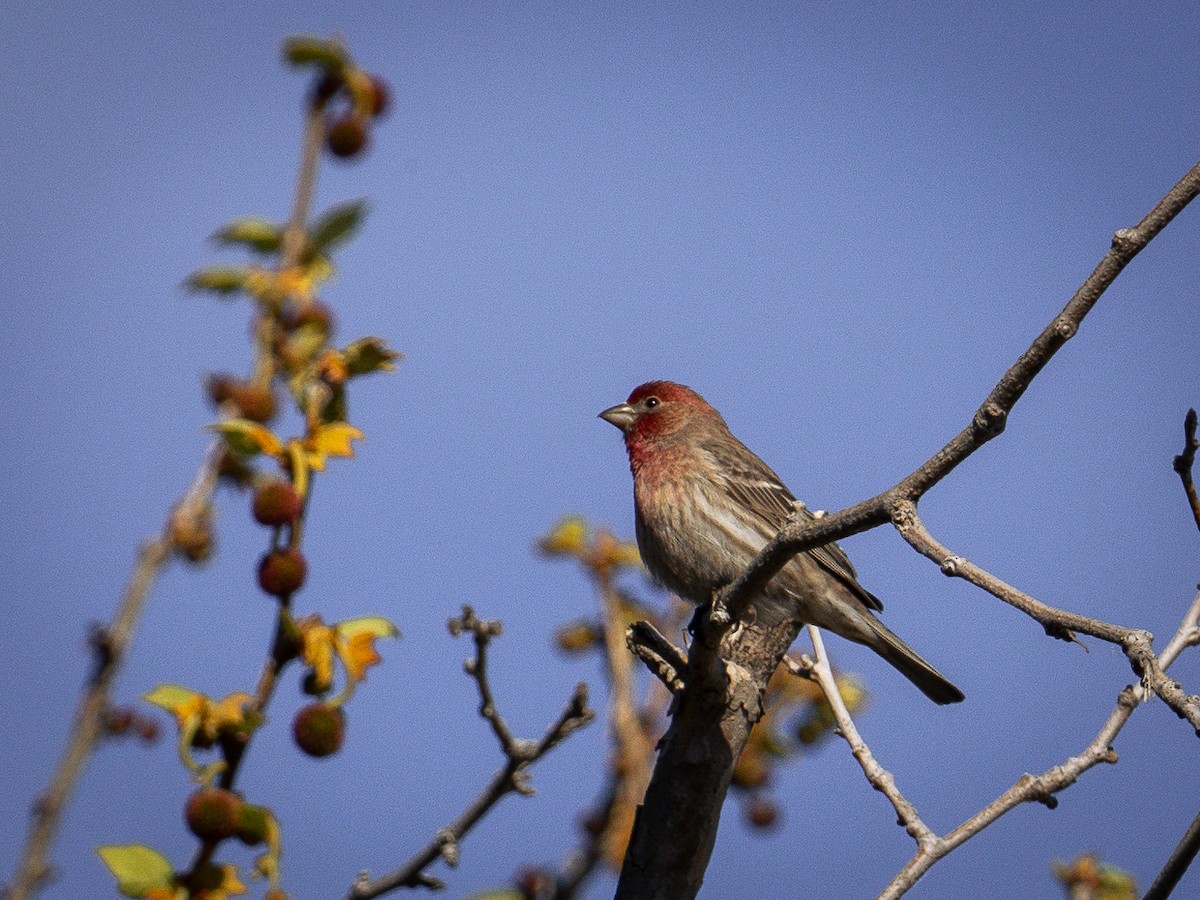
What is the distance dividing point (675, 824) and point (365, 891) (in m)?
2.17

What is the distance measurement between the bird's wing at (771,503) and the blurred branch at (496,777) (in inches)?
166

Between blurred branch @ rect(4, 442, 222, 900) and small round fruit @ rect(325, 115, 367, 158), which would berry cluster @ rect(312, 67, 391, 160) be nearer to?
small round fruit @ rect(325, 115, 367, 158)

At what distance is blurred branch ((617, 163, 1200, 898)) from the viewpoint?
311 centimetres

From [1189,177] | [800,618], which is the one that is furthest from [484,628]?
[800,618]

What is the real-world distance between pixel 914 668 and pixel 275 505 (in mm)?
5613

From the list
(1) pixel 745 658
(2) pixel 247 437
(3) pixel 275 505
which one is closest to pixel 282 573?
(3) pixel 275 505

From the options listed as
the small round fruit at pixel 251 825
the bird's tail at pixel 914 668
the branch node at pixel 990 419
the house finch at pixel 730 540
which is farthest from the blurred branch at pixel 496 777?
the bird's tail at pixel 914 668

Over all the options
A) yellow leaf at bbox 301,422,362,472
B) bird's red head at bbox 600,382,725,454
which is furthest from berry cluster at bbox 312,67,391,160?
bird's red head at bbox 600,382,725,454

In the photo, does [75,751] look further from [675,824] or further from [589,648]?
[589,648]

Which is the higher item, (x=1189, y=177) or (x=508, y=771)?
(x=1189, y=177)

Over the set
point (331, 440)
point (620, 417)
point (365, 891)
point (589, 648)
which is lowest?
point (365, 891)

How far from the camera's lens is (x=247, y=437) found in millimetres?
3293

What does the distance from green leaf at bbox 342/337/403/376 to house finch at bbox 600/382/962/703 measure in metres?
3.79

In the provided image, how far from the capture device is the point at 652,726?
587 centimetres
